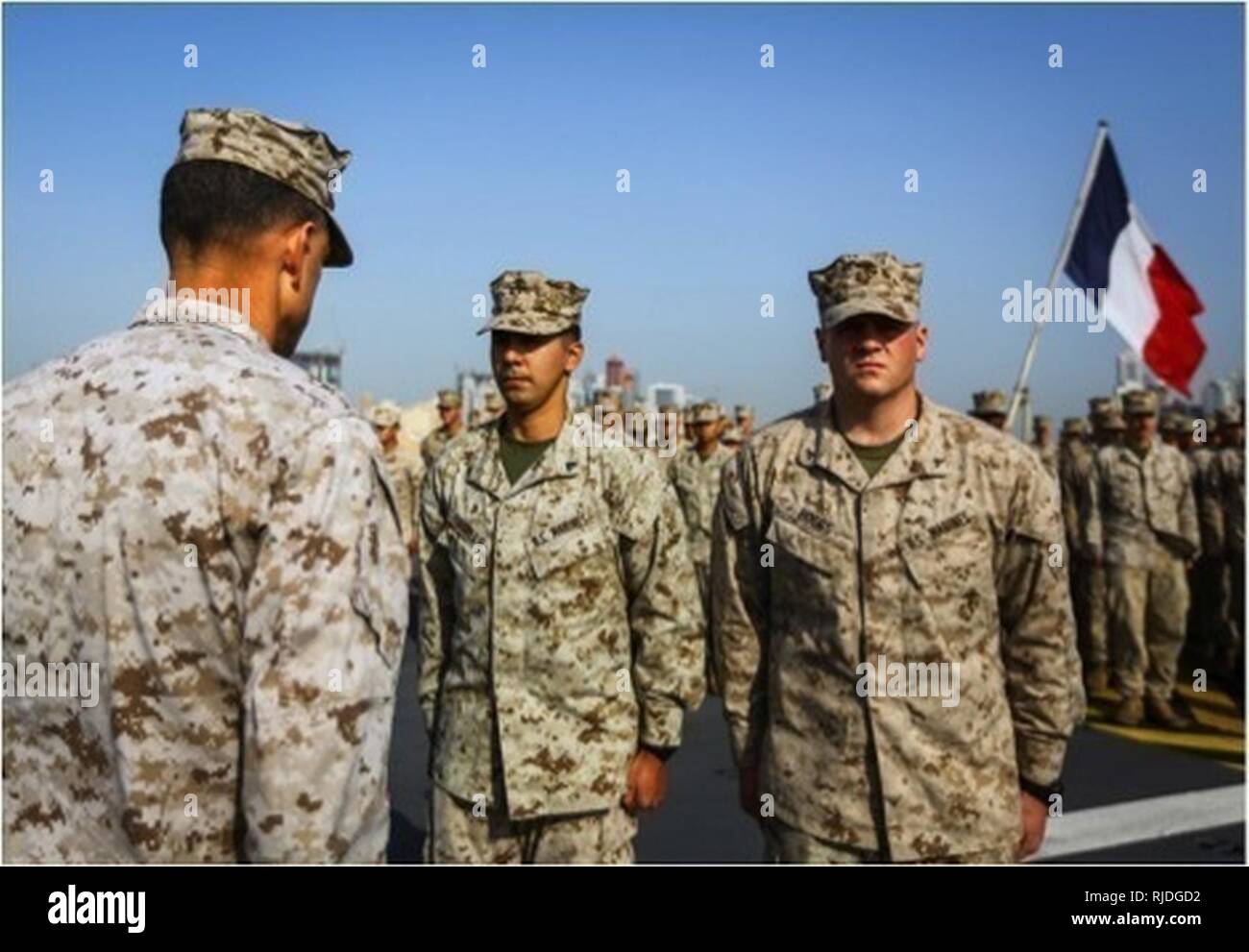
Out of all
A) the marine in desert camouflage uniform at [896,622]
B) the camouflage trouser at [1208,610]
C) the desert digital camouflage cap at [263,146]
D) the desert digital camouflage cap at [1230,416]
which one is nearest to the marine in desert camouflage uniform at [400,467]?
the camouflage trouser at [1208,610]

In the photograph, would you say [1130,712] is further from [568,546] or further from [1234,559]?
[568,546]

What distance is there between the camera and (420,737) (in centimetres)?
649

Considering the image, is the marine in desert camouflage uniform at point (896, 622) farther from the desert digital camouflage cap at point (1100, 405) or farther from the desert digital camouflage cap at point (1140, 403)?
the desert digital camouflage cap at point (1100, 405)

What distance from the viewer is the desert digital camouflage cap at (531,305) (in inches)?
135

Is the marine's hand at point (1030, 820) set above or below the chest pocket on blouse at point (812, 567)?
below

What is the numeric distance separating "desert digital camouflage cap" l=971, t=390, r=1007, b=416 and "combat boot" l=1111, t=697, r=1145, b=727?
8.92ft

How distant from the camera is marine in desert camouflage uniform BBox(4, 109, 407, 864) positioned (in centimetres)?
159

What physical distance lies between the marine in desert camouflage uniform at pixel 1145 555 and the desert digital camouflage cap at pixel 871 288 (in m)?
5.35

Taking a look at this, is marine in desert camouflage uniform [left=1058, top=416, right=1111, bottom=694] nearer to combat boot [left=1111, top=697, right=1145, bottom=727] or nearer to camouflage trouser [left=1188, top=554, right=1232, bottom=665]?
combat boot [left=1111, top=697, right=1145, bottom=727]

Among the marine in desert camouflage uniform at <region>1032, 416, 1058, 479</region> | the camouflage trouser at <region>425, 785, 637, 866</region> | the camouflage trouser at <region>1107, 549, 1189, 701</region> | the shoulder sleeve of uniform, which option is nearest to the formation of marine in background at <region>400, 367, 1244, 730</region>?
the camouflage trouser at <region>1107, 549, 1189, 701</region>

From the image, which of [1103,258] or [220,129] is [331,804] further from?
[1103,258]

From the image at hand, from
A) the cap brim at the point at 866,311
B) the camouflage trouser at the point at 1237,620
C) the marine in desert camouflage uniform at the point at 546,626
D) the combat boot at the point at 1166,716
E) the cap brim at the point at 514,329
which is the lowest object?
the combat boot at the point at 1166,716

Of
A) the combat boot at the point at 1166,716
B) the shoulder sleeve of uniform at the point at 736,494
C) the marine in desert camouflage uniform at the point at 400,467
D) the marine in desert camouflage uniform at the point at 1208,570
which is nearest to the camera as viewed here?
the shoulder sleeve of uniform at the point at 736,494
